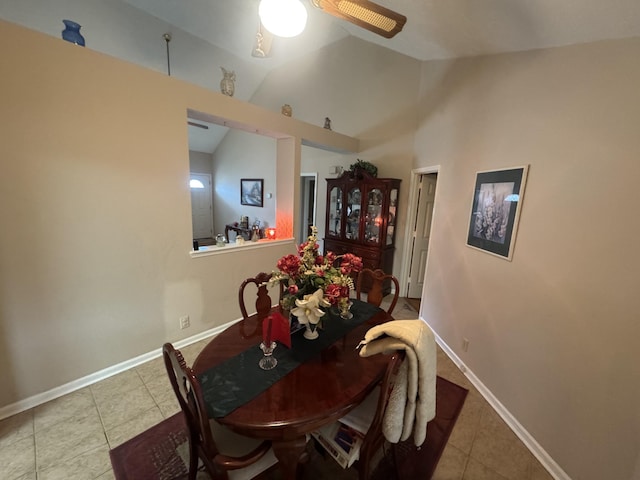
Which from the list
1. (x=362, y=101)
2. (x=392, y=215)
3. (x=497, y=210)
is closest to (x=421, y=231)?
(x=392, y=215)

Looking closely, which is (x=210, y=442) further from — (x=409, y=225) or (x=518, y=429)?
(x=409, y=225)

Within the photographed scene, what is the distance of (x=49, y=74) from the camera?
1.62 meters

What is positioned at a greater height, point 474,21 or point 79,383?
point 474,21

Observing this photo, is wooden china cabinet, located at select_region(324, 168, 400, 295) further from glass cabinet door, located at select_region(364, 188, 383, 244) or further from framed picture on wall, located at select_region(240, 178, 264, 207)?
framed picture on wall, located at select_region(240, 178, 264, 207)

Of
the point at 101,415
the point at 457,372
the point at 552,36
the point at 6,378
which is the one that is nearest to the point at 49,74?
the point at 6,378

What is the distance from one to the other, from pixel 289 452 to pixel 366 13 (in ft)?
6.76

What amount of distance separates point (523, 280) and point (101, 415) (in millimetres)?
3070

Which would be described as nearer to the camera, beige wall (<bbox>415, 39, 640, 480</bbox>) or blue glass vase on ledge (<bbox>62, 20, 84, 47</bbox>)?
beige wall (<bbox>415, 39, 640, 480</bbox>)

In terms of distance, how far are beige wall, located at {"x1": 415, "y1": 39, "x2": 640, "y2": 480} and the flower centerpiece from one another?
129 centimetres

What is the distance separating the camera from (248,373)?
1.23 metres

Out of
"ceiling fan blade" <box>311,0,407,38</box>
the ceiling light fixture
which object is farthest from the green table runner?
the ceiling light fixture

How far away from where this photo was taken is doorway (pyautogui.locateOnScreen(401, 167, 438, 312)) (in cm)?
375

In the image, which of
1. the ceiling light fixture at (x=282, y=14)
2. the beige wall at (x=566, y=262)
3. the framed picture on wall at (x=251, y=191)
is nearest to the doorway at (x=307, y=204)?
the framed picture on wall at (x=251, y=191)

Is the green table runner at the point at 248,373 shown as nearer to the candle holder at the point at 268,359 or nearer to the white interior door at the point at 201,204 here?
the candle holder at the point at 268,359
